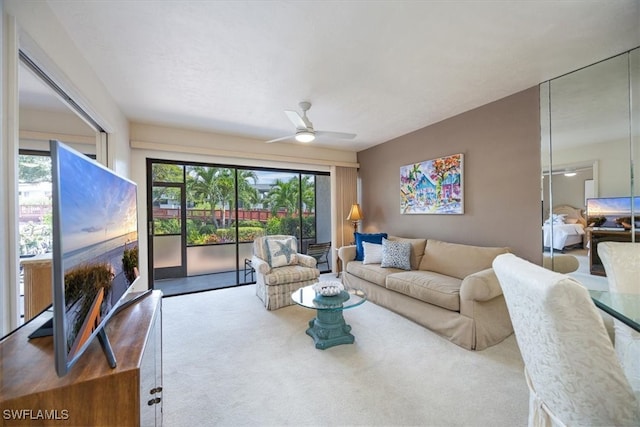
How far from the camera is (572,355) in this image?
87cm

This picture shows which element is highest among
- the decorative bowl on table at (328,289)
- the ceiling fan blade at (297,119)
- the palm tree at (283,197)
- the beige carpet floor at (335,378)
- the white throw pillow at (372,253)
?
the ceiling fan blade at (297,119)

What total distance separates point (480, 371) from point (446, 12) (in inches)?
100.0

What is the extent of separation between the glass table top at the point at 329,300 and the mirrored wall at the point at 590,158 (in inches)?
78.6

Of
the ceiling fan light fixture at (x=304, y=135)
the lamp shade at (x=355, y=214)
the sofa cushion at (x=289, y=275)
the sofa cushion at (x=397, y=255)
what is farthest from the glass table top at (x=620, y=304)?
the lamp shade at (x=355, y=214)

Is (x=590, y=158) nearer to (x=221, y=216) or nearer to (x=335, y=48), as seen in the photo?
(x=335, y=48)

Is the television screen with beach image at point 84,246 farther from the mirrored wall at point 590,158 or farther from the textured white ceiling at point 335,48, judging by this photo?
the mirrored wall at point 590,158

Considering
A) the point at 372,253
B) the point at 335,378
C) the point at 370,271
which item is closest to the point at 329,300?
the point at 335,378

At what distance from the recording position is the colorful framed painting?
345 cm

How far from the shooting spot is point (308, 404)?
1658 mm

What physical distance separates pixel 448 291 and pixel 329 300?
3.78 feet

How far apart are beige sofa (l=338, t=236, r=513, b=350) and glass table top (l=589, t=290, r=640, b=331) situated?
75 centimetres

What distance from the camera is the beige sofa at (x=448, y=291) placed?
2287mm

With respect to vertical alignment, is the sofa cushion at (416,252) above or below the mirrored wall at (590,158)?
below

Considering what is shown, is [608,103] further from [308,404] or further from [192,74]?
[192,74]
